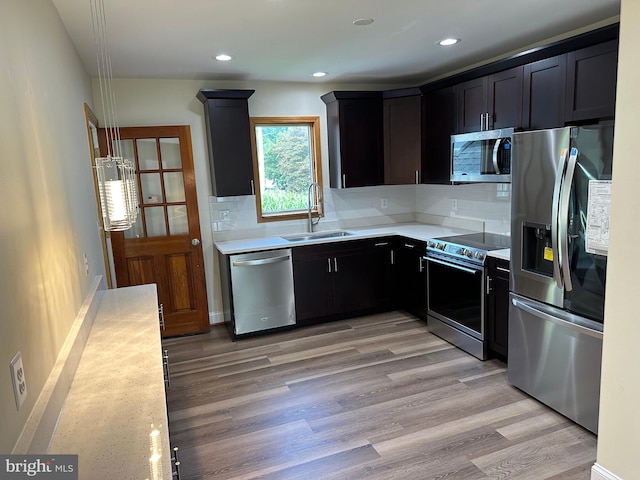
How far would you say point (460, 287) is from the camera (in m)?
3.72

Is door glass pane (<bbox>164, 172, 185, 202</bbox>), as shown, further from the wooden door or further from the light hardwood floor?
the light hardwood floor

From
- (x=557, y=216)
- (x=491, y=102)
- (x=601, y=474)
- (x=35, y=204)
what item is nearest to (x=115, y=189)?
(x=35, y=204)

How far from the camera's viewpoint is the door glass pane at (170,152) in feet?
14.1

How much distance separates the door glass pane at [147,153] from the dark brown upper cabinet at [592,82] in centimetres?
354

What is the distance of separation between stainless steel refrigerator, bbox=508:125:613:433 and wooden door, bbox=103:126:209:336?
298 centimetres

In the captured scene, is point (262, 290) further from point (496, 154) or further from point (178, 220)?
point (496, 154)

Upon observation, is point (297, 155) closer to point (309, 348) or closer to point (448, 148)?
point (448, 148)

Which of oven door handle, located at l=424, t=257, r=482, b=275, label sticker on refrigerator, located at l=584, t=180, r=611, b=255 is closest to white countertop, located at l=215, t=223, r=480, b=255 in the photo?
oven door handle, located at l=424, t=257, r=482, b=275

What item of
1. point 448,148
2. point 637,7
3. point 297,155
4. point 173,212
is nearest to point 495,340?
point 448,148

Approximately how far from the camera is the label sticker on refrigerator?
226 centimetres

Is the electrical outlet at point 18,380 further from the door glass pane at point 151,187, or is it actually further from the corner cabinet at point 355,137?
the corner cabinet at point 355,137

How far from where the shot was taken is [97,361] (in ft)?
5.97

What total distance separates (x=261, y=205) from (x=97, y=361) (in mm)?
3067

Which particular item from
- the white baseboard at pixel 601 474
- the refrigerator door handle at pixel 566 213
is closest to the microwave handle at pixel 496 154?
the refrigerator door handle at pixel 566 213
